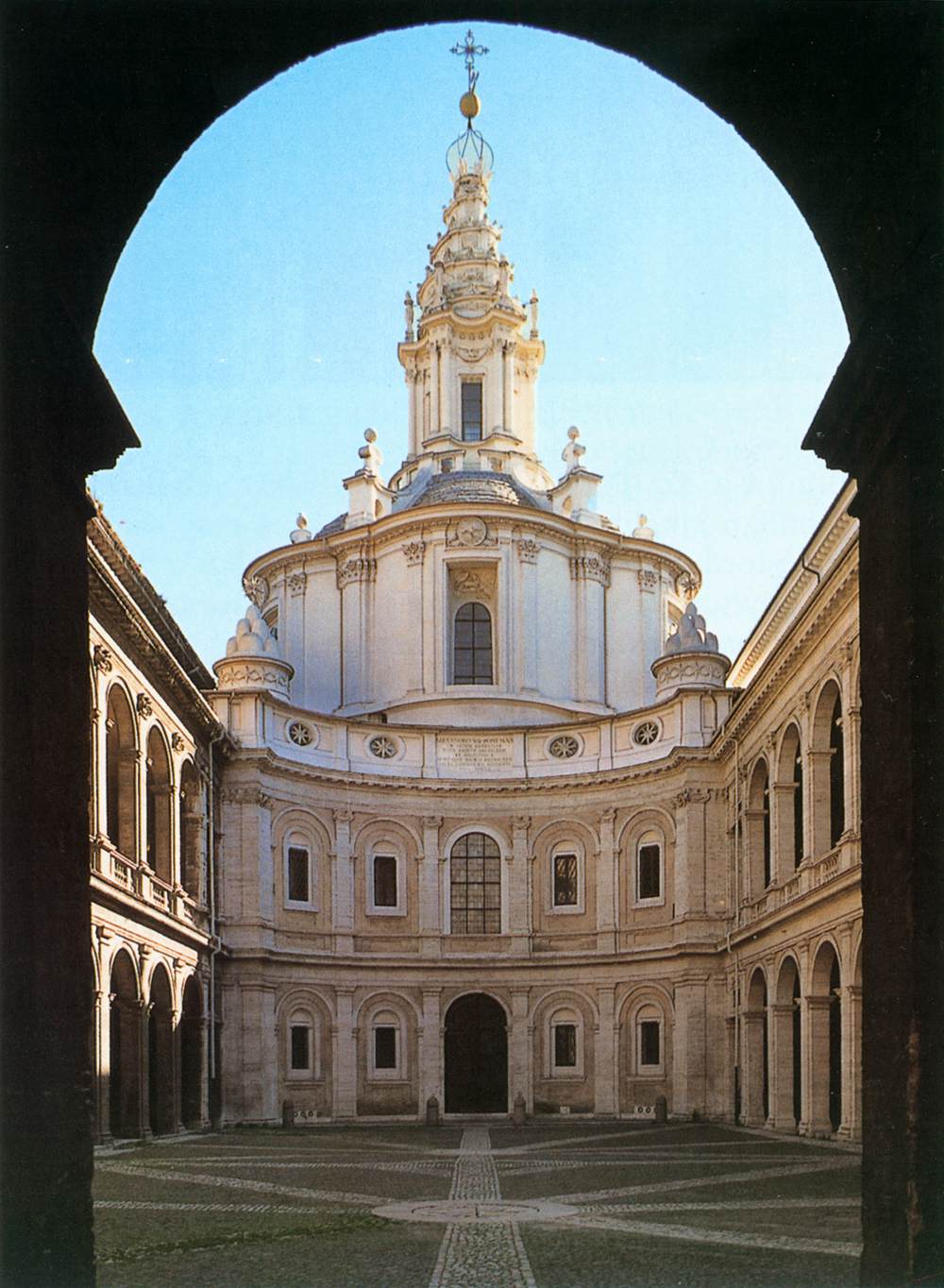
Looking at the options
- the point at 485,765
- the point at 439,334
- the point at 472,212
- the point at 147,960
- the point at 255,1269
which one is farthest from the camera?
the point at 472,212

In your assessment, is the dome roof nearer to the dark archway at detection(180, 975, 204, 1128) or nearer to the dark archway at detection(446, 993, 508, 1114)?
the dark archway at detection(446, 993, 508, 1114)

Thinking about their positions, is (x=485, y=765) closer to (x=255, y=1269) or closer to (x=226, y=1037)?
(x=226, y=1037)

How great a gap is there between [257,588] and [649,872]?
18.2 metres

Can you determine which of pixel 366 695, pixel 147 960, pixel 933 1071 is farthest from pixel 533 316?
pixel 933 1071

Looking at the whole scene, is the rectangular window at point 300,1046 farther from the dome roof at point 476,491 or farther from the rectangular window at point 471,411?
the rectangular window at point 471,411

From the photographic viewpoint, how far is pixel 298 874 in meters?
45.6

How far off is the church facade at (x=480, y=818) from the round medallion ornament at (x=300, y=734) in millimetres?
224

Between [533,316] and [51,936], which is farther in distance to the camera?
[533,316]

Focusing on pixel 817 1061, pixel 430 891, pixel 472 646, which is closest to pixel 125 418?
pixel 817 1061

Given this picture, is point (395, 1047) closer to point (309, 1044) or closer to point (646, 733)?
point (309, 1044)

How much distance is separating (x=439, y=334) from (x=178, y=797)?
26107 millimetres

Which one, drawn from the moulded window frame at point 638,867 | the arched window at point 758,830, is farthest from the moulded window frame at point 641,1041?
the arched window at point 758,830

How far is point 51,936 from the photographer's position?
8.71 metres

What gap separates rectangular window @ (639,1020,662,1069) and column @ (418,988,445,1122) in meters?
5.92
